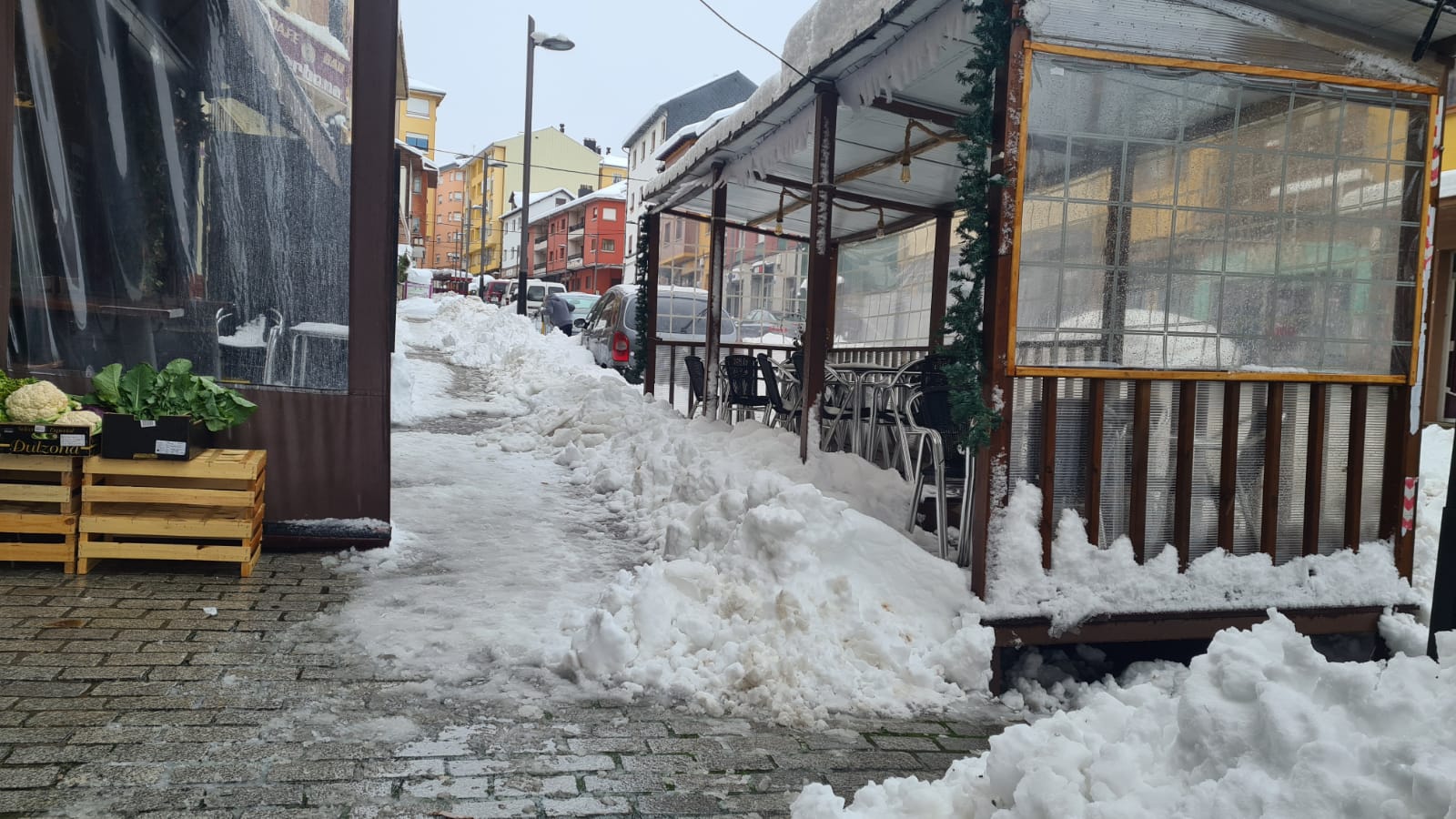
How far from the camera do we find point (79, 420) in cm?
497

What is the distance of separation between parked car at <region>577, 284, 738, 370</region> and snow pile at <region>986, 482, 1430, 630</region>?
5.94 meters

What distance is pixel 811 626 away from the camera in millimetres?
4172

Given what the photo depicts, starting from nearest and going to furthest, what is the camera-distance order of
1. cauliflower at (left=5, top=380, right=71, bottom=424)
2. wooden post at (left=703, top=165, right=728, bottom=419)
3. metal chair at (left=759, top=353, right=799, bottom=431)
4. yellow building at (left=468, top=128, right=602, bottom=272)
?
cauliflower at (left=5, top=380, right=71, bottom=424)
metal chair at (left=759, top=353, right=799, bottom=431)
wooden post at (left=703, top=165, right=728, bottom=419)
yellow building at (left=468, top=128, right=602, bottom=272)

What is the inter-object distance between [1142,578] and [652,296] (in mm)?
8293

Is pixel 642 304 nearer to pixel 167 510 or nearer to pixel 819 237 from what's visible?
pixel 819 237

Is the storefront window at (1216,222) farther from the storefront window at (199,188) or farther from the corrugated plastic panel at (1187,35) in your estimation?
the storefront window at (199,188)

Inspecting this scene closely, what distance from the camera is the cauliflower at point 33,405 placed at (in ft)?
16.1

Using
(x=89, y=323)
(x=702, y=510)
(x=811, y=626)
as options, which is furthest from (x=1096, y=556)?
(x=89, y=323)

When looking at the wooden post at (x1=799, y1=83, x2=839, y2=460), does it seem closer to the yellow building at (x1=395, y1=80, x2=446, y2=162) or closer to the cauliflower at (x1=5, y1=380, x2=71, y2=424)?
the cauliflower at (x1=5, y1=380, x2=71, y2=424)

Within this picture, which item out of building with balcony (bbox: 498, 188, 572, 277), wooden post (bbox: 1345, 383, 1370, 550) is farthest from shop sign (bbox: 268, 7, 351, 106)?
building with balcony (bbox: 498, 188, 572, 277)

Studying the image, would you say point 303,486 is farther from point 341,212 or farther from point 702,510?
point 702,510

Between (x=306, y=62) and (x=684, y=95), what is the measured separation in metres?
50.0

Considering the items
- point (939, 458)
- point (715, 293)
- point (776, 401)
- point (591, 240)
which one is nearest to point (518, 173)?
point (591, 240)

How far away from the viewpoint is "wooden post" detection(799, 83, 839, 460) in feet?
22.2
